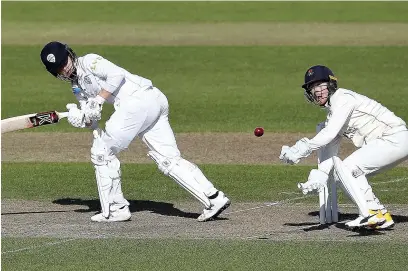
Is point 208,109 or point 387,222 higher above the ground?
point 208,109

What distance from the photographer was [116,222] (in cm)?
1149

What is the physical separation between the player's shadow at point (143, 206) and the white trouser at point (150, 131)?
0.47m

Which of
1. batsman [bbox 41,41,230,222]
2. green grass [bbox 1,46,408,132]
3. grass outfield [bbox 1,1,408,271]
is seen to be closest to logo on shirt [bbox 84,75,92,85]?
batsman [bbox 41,41,230,222]

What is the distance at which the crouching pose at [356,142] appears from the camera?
1063cm

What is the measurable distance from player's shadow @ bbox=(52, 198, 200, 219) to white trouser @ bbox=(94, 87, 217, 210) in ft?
1.55

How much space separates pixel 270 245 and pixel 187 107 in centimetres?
1031

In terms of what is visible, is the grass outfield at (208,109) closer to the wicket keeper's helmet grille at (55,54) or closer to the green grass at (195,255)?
the green grass at (195,255)

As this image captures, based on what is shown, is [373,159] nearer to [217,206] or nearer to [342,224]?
[342,224]

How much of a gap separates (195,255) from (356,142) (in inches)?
83.9

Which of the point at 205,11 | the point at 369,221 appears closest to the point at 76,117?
the point at 369,221

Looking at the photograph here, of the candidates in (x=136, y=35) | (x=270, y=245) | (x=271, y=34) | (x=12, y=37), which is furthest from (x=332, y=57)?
(x=270, y=245)

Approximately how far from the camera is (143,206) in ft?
40.9

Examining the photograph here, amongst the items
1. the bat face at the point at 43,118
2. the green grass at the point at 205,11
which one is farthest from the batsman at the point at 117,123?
the green grass at the point at 205,11

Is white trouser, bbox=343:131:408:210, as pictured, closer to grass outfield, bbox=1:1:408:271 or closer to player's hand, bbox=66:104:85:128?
grass outfield, bbox=1:1:408:271
